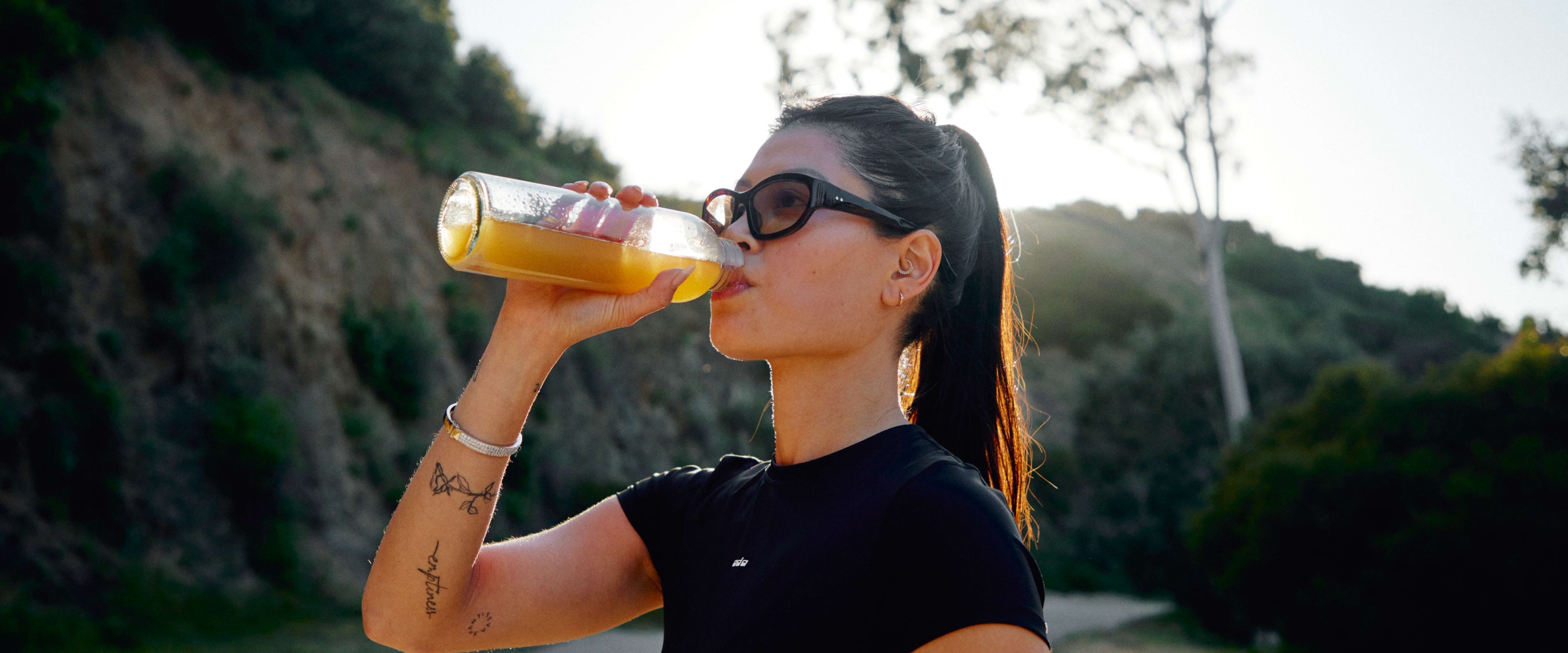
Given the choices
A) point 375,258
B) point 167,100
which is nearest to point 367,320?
point 375,258

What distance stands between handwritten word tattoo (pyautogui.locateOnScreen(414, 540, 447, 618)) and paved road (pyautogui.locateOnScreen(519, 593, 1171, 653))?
16.4 feet

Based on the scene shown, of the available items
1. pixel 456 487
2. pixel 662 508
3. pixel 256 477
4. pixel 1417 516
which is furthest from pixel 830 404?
pixel 256 477

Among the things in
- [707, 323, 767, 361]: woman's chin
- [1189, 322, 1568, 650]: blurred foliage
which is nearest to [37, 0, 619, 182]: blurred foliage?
[707, 323, 767, 361]: woman's chin

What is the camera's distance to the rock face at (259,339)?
11.5 metres

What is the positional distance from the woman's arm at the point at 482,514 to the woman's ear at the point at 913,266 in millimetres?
372

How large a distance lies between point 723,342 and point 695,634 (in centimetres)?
50

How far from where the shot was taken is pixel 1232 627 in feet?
41.1

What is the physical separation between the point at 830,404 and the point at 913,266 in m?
0.31

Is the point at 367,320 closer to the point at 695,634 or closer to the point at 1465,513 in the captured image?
the point at 1465,513

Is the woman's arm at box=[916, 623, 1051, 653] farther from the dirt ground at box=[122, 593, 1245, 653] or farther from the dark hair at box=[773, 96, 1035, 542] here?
the dirt ground at box=[122, 593, 1245, 653]

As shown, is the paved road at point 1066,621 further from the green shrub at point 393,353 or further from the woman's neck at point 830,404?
the green shrub at point 393,353

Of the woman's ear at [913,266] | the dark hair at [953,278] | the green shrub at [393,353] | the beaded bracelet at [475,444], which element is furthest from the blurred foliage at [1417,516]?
the green shrub at [393,353]

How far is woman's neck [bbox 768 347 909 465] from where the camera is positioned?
1.87 metres

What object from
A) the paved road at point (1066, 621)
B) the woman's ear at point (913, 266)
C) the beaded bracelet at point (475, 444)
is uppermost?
the woman's ear at point (913, 266)
